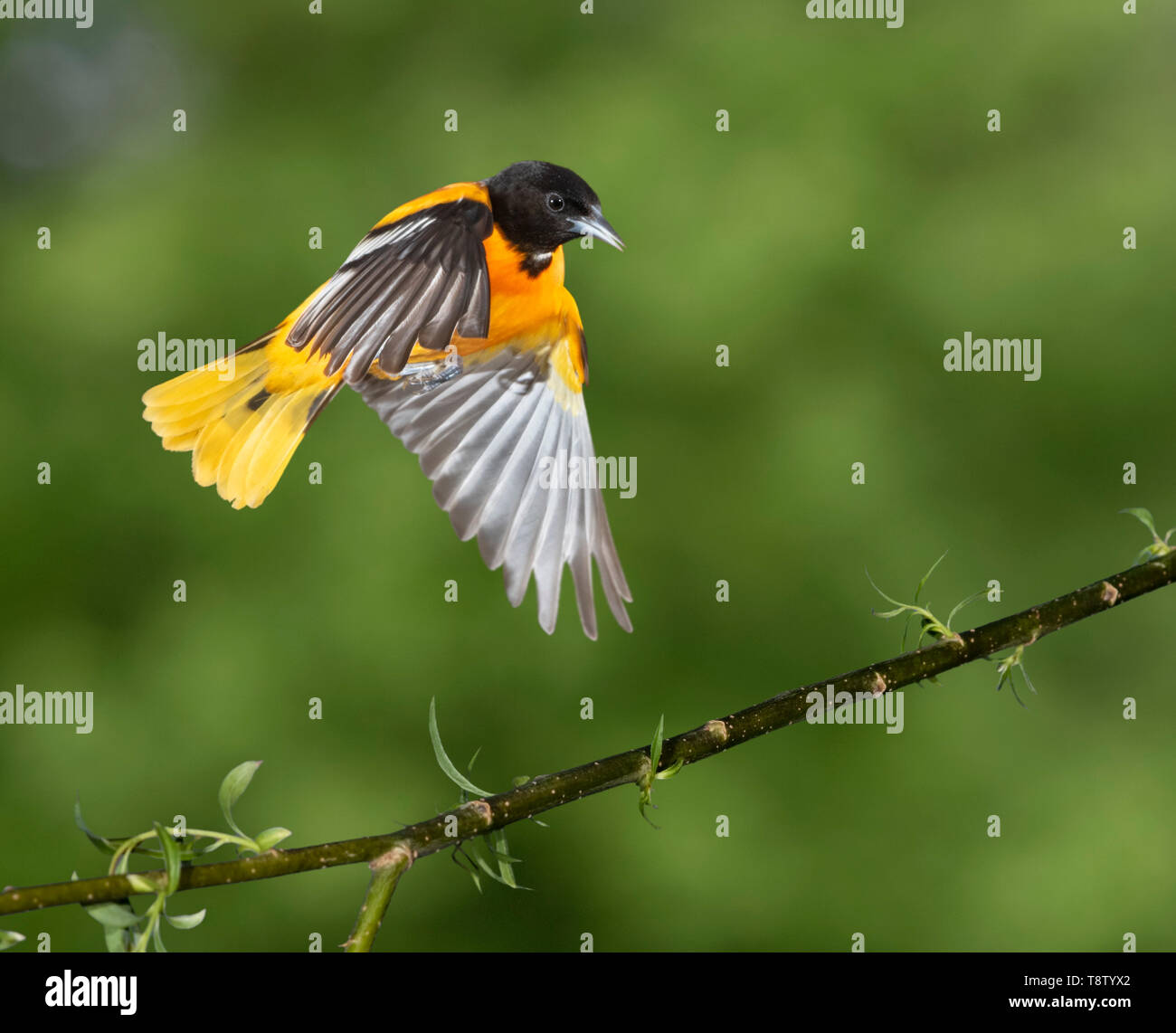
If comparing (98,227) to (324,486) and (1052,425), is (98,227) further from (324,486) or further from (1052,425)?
(1052,425)

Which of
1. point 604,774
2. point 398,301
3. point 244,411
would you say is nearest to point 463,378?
point 244,411

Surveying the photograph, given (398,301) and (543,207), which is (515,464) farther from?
(398,301)

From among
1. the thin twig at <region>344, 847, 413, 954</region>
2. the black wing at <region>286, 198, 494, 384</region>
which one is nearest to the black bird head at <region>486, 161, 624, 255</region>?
the black wing at <region>286, 198, 494, 384</region>

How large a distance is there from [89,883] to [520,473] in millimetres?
895

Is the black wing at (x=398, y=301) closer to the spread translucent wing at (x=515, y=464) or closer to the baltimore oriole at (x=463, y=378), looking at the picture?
the baltimore oriole at (x=463, y=378)

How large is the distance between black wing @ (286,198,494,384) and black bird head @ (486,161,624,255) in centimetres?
17

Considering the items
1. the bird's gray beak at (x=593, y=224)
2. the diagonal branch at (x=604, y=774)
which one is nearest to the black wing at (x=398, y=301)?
the bird's gray beak at (x=593, y=224)

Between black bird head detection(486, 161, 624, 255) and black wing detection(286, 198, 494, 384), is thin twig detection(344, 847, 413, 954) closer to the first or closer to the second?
black wing detection(286, 198, 494, 384)

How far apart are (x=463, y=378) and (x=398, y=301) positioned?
1.97 ft

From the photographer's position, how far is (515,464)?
1484 millimetres

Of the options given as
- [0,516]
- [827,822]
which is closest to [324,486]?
[0,516]

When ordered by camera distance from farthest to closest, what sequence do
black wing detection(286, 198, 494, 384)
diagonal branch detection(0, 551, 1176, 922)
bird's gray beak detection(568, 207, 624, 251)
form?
bird's gray beak detection(568, 207, 624, 251), black wing detection(286, 198, 494, 384), diagonal branch detection(0, 551, 1176, 922)

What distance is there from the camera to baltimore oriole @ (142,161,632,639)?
1.04 meters

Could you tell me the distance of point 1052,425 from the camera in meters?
3.39
